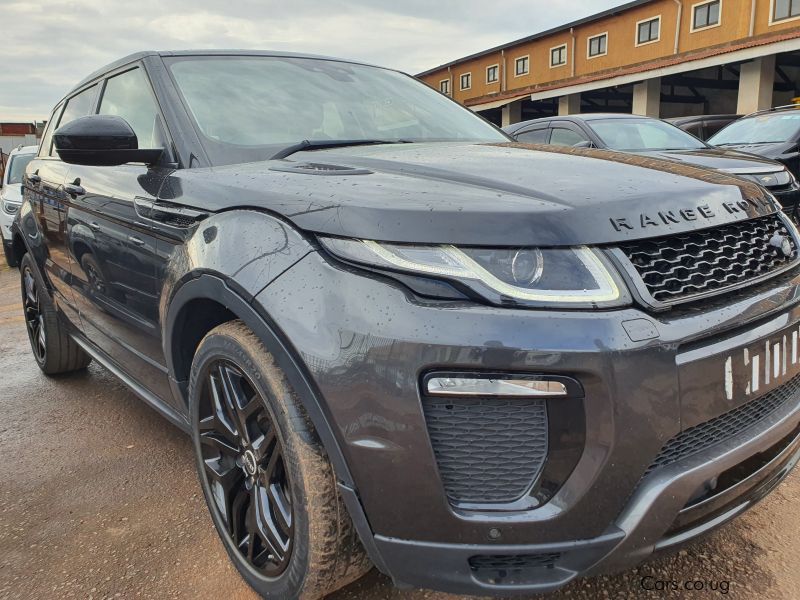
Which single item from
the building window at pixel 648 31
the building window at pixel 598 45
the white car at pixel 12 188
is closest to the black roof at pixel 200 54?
the white car at pixel 12 188

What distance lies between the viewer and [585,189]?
1.44m

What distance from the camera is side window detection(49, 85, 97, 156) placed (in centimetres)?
318

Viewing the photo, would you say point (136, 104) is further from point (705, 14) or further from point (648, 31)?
point (648, 31)

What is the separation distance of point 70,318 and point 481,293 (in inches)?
106

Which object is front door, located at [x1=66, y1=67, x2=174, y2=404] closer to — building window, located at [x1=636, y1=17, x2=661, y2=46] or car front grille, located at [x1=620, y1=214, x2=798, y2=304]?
car front grille, located at [x1=620, y1=214, x2=798, y2=304]

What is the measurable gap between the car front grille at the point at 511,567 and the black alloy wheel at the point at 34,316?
336 centimetres

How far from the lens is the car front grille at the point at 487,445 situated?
1247 millimetres

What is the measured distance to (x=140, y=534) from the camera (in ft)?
7.13

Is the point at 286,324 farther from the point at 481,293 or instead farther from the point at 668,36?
the point at 668,36

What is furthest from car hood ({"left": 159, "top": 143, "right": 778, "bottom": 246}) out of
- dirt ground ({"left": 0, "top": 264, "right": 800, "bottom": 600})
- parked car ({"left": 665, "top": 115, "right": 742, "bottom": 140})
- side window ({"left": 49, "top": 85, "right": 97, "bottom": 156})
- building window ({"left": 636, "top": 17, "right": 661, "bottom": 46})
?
building window ({"left": 636, "top": 17, "right": 661, "bottom": 46})

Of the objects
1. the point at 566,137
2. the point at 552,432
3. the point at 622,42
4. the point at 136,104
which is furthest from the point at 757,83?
the point at 552,432

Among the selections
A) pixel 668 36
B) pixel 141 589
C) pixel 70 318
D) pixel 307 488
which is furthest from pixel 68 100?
pixel 668 36

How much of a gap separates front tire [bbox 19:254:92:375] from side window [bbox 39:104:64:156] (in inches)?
26.0

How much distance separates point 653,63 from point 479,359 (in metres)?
21.8
